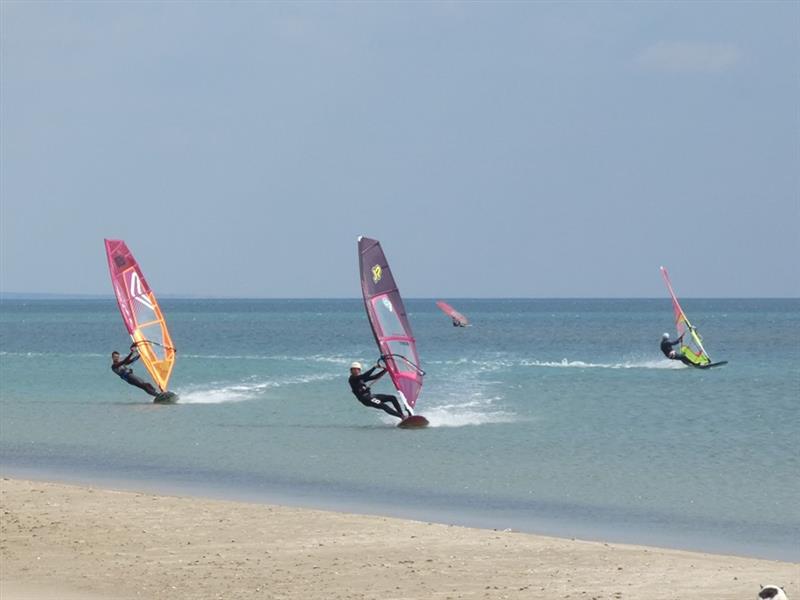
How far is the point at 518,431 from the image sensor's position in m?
20.7

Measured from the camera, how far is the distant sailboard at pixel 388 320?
2116cm

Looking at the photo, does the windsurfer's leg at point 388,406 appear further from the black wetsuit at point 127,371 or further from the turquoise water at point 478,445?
the black wetsuit at point 127,371

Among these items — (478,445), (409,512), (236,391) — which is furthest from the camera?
(236,391)

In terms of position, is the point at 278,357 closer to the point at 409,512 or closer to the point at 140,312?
the point at 140,312

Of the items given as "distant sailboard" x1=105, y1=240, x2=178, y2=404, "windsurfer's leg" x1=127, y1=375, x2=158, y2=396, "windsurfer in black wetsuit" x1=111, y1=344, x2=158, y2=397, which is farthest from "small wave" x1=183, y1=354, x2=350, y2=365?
"windsurfer in black wetsuit" x1=111, y1=344, x2=158, y2=397

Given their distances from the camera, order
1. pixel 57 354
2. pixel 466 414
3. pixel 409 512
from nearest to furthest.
Result: pixel 409 512 → pixel 466 414 → pixel 57 354

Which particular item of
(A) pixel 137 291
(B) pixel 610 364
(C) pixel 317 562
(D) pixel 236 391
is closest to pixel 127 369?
(A) pixel 137 291

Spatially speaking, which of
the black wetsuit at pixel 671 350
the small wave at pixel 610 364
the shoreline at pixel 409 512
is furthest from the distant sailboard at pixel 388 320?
the small wave at pixel 610 364

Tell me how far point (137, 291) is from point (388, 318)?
6696 mm

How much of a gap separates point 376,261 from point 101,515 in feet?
32.9

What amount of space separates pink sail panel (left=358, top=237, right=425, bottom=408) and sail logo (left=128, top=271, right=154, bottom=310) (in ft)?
20.7

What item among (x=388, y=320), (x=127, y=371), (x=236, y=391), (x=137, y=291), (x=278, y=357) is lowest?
(x=278, y=357)

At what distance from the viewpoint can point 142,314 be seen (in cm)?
2619

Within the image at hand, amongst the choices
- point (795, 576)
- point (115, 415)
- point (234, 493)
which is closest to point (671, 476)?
point (234, 493)
